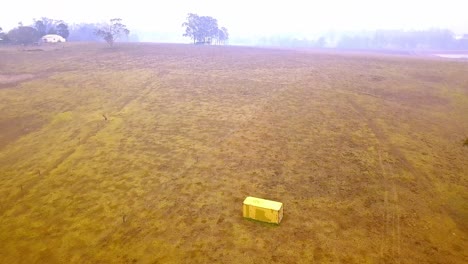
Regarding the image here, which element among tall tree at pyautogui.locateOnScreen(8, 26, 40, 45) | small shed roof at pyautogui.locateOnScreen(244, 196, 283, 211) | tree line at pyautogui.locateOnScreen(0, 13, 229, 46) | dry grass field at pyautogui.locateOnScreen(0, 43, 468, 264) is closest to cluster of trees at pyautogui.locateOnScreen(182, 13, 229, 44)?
tree line at pyautogui.locateOnScreen(0, 13, 229, 46)

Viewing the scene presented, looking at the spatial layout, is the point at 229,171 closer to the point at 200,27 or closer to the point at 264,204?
the point at 264,204

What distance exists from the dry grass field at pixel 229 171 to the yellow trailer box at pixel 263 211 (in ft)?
0.76

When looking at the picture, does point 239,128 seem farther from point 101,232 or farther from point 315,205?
point 101,232

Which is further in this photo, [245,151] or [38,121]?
[38,121]

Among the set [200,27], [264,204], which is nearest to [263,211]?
[264,204]

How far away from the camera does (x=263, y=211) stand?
8.31 m

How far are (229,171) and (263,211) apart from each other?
3363 millimetres

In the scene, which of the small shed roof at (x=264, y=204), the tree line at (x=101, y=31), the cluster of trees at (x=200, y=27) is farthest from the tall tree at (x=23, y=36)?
the small shed roof at (x=264, y=204)

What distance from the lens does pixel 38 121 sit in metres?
17.2

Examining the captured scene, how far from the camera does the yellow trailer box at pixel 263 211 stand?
8219 millimetres

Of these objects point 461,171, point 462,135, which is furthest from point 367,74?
Answer: point 461,171

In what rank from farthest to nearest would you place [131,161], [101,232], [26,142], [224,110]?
[224,110] → [26,142] → [131,161] → [101,232]

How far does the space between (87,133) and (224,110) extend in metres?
7.32

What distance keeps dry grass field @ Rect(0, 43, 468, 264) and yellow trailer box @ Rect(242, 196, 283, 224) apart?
23 cm
